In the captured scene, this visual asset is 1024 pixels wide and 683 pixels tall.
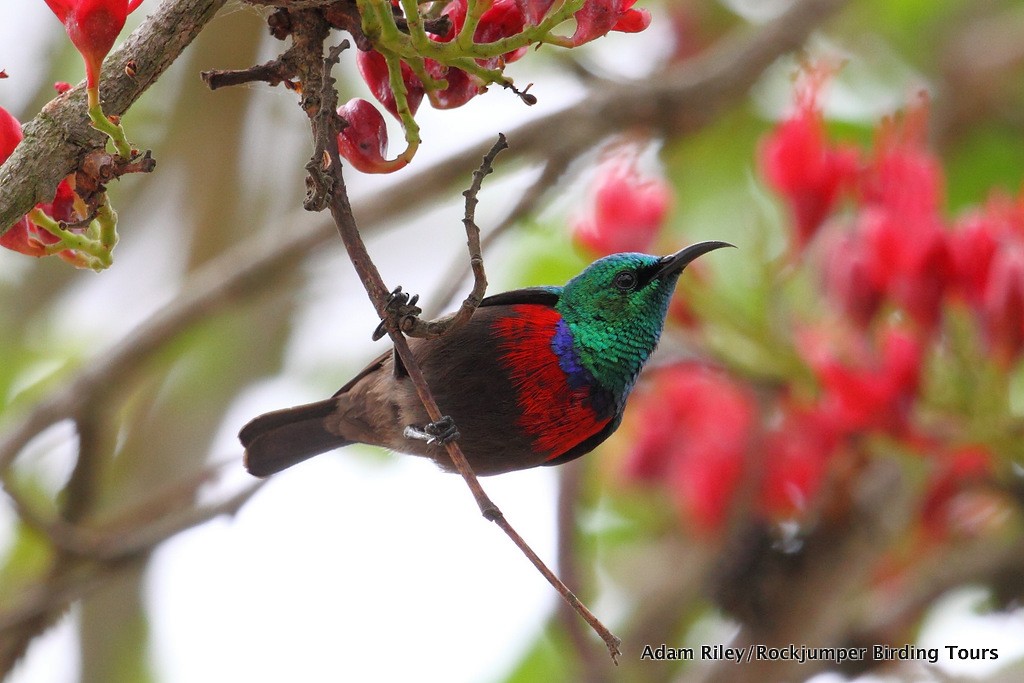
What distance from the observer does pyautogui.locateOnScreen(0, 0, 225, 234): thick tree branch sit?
4.10ft

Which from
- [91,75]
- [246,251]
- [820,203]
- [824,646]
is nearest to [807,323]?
[820,203]

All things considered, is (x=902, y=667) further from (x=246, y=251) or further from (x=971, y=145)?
(x=971, y=145)

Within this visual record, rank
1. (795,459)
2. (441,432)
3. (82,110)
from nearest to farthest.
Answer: (82,110) < (441,432) < (795,459)

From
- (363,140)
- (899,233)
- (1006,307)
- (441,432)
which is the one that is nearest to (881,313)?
(899,233)

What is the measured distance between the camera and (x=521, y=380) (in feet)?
6.79

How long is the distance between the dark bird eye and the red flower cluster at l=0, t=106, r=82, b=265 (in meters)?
1.15

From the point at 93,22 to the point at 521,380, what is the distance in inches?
39.7

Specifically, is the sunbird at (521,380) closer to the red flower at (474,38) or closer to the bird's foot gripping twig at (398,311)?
the bird's foot gripping twig at (398,311)

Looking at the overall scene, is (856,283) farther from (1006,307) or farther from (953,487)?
(953,487)

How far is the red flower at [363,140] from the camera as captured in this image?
5.21ft

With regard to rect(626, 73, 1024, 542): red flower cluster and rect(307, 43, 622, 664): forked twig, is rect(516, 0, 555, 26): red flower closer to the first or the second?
rect(307, 43, 622, 664): forked twig

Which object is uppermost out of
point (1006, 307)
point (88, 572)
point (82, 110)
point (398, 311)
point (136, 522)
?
point (82, 110)

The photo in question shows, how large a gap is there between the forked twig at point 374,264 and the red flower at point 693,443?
96.8 inches

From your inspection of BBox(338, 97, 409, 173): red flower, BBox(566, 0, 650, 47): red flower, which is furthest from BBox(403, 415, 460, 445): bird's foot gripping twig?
BBox(566, 0, 650, 47): red flower
